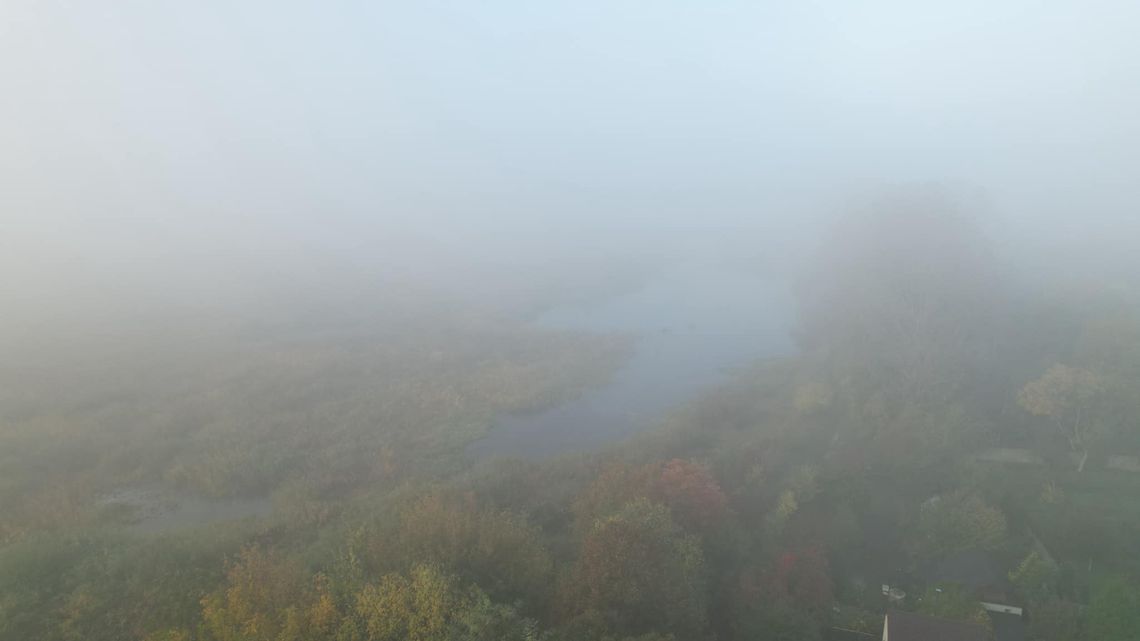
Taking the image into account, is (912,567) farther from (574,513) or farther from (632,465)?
(574,513)

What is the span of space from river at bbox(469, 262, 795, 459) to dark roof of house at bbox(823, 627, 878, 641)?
36.6 ft

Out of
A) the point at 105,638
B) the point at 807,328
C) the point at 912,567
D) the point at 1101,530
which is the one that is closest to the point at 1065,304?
the point at 807,328

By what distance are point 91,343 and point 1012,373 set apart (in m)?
41.2

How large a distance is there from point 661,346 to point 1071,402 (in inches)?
812

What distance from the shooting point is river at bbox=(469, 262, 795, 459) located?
24234 mm

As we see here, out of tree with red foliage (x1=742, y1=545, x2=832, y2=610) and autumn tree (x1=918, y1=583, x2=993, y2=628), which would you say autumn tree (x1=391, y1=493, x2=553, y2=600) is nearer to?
tree with red foliage (x1=742, y1=545, x2=832, y2=610)

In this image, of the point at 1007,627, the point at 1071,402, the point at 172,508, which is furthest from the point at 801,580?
the point at 172,508

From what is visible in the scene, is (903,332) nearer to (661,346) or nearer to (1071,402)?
(1071,402)

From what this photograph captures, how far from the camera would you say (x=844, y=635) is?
42.7 ft

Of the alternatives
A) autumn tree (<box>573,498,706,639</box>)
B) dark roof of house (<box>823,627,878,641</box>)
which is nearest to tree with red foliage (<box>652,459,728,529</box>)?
autumn tree (<box>573,498,706,639</box>)

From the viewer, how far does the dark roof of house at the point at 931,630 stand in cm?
1131

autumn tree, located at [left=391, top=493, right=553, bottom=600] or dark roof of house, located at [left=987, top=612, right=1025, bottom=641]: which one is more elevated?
autumn tree, located at [left=391, top=493, right=553, bottom=600]

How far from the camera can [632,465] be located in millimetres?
17531

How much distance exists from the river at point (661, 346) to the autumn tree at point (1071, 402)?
42.3 feet
